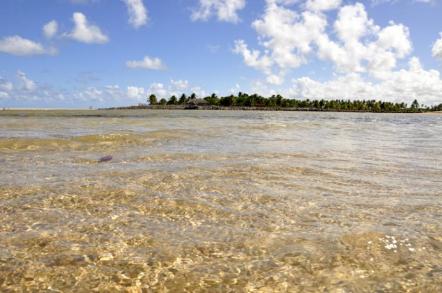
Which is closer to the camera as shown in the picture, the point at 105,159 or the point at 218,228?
the point at 218,228

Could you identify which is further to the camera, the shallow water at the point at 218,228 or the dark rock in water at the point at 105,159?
the dark rock in water at the point at 105,159

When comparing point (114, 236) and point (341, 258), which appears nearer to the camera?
point (341, 258)

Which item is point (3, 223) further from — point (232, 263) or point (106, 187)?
point (232, 263)

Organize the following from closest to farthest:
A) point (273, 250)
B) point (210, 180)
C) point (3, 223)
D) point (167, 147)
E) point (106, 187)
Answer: point (273, 250), point (3, 223), point (106, 187), point (210, 180), point (167, 147)

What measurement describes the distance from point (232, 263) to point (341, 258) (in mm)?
1567

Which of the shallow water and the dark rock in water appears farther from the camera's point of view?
the dark rock in water

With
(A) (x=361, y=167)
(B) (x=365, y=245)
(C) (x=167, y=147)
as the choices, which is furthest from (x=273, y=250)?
(C) (x=167, y=147)

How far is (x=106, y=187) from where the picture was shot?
9.88 meters

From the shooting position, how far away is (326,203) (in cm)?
866

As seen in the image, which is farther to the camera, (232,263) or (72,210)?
(72,210)

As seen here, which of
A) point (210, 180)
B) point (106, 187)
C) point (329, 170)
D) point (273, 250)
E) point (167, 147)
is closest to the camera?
point (273, 250)

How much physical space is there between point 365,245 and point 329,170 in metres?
6.58

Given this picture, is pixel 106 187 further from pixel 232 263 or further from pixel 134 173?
pixel 232 263


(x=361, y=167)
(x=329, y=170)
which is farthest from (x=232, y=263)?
(x=361, y=167)
